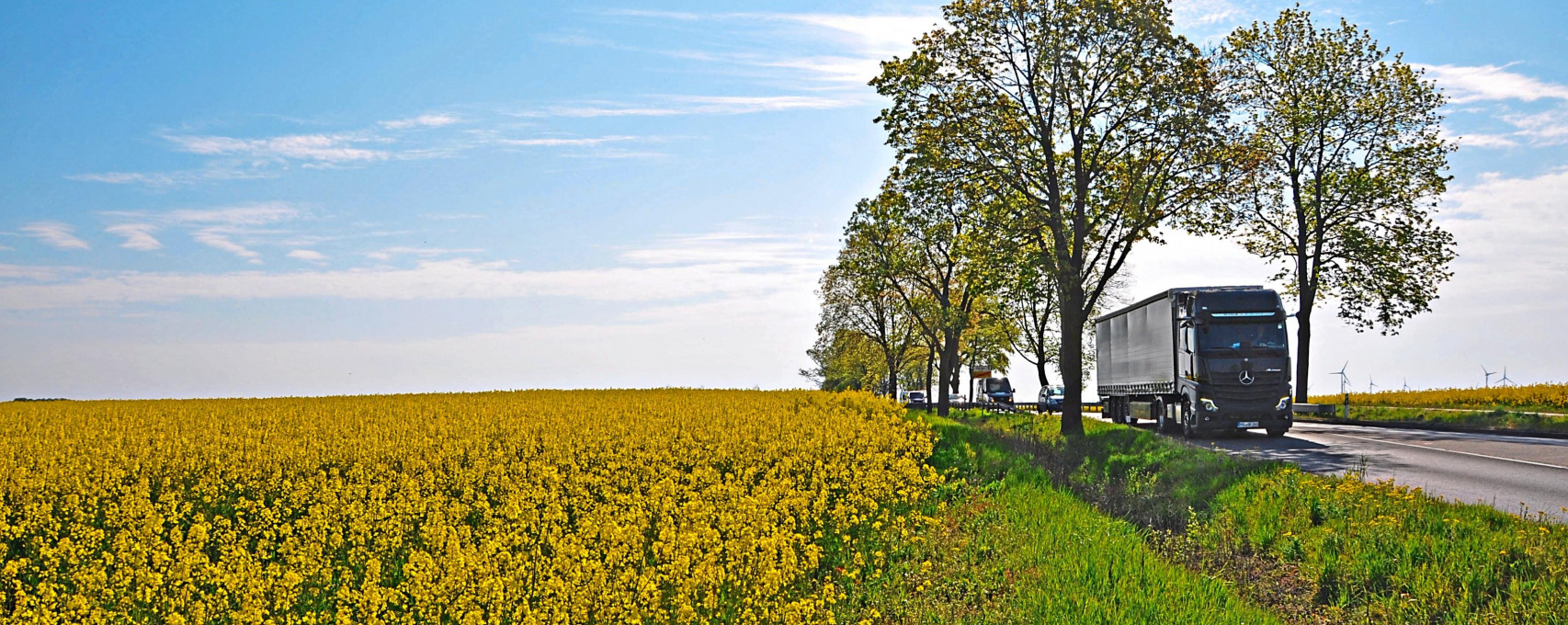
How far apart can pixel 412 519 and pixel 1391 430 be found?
28755 mm

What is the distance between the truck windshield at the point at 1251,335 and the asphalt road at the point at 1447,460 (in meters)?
2.23

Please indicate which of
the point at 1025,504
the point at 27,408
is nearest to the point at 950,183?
the point at 1025,504

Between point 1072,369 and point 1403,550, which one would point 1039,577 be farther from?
point 1072,369

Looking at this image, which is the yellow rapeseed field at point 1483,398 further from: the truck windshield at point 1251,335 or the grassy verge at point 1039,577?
the grassy verge at point 1039,577

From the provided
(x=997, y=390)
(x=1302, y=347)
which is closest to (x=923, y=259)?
(x=1302, y=347)

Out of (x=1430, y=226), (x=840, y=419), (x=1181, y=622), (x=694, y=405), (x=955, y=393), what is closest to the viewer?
(x=1181, y=622)

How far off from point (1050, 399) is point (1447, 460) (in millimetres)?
44389

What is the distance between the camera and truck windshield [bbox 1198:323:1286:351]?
85.4 ft

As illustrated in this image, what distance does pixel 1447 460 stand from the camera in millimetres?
19875

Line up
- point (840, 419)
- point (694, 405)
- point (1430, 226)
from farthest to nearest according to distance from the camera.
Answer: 1. point (1430, 226)
2. point (694, 405)
3. point (840, 419)

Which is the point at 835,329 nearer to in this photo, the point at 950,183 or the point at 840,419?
the point at 950,183

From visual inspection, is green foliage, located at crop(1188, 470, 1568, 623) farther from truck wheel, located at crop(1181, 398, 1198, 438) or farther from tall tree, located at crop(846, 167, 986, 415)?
tall tree, located at crop(846, 167, 986, 415)

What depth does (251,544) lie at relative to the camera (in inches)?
473

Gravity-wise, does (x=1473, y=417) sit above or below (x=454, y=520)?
above
